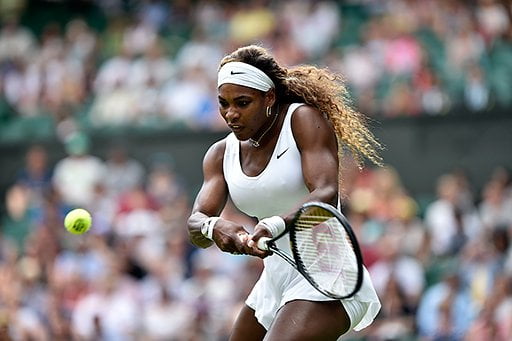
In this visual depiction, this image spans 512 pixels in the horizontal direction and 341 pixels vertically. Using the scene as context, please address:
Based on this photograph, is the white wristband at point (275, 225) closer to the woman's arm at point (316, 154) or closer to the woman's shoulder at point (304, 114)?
the woman's arm at point (316, 154)

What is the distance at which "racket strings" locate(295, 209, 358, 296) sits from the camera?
5.04m

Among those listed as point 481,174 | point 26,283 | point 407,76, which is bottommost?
point 26,283

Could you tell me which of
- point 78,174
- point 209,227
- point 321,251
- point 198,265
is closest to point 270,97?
point 209,227

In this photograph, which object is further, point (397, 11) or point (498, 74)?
point (397, 11)

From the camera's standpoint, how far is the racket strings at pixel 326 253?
5.04 m

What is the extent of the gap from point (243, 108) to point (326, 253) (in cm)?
79

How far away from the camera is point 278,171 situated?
5371 millimetres

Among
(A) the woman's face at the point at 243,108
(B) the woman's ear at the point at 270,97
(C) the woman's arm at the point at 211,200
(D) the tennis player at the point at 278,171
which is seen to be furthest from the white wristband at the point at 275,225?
(B) the woman's ear at the point at 270,97

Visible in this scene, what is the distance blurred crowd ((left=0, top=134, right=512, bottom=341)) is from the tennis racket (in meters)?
3.43

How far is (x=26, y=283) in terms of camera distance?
37.5ft

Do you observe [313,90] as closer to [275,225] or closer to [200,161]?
[275,225]

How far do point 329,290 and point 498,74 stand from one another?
751 centimetres

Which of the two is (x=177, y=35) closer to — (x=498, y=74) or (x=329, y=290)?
(x=498, y=74)

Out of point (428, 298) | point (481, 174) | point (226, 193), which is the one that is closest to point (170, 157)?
point (481, 174)
